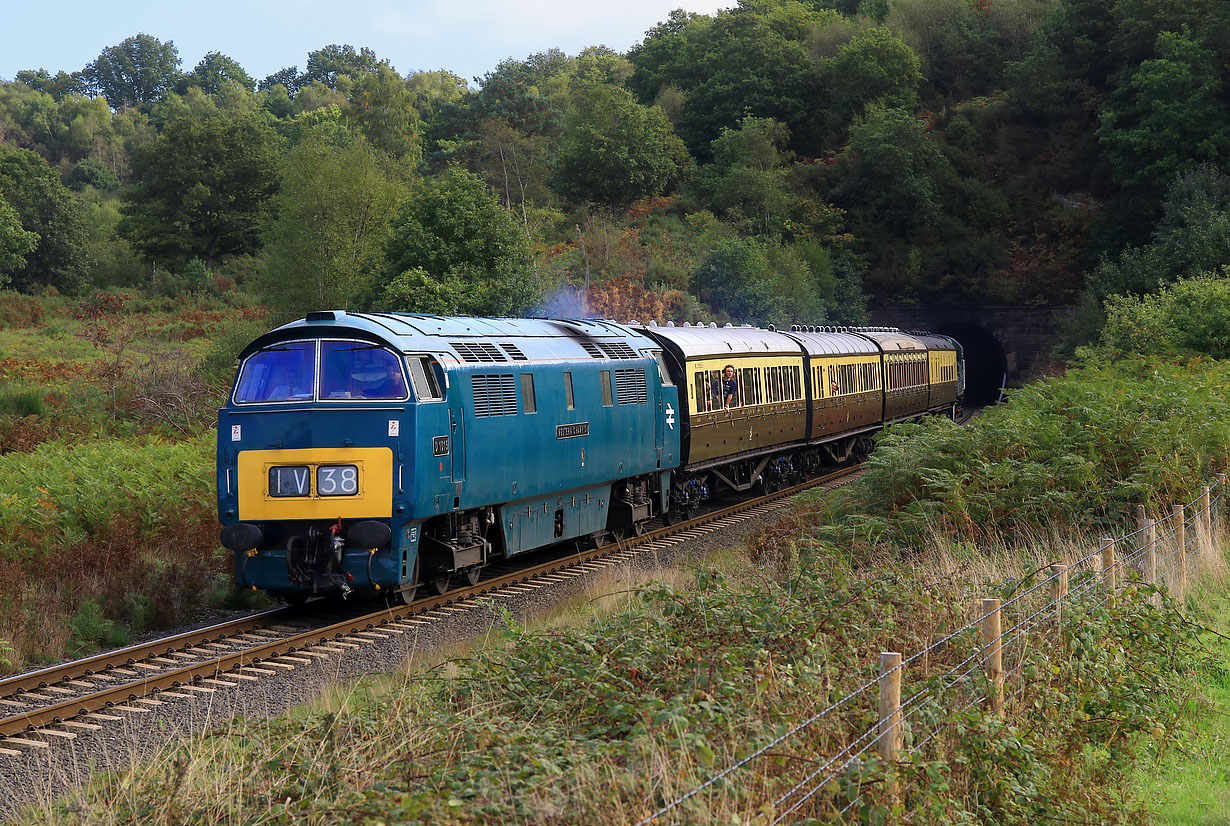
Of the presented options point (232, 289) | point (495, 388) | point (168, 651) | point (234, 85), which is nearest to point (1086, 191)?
point (232, 289)

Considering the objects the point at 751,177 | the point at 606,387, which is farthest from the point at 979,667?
the point at 751,177

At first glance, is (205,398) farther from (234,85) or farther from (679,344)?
(234,85)

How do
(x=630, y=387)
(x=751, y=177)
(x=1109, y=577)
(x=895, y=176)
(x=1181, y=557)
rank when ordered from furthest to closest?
(x=895, y=176)
(x=751, y=177)
(x=630, y=387)
(x=1181, y=557)
(x=1109, y=577)

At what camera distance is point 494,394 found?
1373 cm

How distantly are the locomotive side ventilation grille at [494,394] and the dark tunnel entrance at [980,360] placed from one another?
1783 inches

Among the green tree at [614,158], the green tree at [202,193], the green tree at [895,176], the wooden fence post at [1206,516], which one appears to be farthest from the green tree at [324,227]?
the wooden fence post at [1206,516]

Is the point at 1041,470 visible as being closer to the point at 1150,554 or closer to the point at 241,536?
the point at 1150,554

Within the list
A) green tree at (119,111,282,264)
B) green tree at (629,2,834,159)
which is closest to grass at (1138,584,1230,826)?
green tree at (119,111,282,264)

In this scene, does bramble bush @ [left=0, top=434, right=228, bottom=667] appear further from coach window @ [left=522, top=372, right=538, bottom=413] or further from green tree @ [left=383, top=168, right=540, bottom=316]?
green tree @ [left=383, top=168, right=540, bottom=316]

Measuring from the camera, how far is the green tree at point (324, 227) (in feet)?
134

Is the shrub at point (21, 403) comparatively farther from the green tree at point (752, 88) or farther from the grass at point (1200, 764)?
the green tree at point (752, 88)

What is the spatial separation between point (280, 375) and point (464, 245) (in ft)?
60.5

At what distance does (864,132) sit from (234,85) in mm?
108212

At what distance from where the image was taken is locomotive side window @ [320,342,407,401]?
12148 mm
